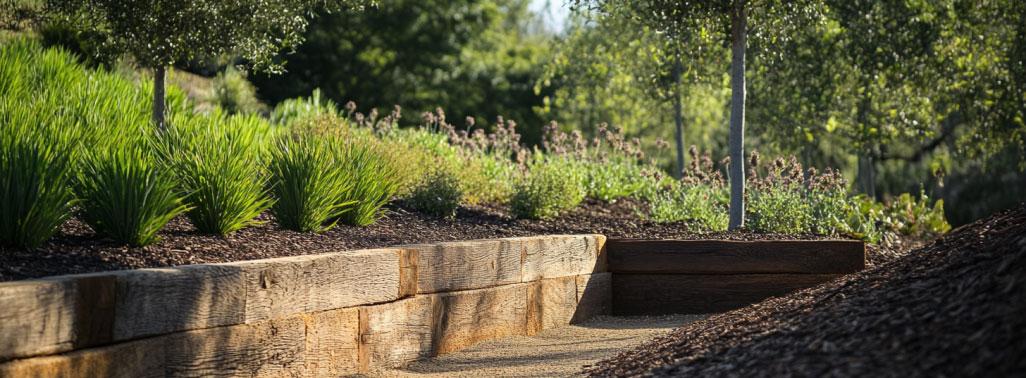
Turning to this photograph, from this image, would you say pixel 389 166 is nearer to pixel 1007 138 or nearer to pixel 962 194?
pixel 1007 138

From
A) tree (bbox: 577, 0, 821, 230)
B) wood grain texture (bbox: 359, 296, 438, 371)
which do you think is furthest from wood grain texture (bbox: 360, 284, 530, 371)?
tree (bbox: 577, 0, 821, 230)

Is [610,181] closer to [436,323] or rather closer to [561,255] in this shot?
[561,255]

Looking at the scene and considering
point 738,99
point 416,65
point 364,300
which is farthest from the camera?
point 416,65

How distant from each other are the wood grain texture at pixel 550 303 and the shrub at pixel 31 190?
9.33 ft

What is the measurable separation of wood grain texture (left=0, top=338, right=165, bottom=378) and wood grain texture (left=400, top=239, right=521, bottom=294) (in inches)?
65.5

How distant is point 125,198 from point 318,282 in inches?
39.4

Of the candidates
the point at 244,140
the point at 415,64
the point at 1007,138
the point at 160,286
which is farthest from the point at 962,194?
the point at 160,286

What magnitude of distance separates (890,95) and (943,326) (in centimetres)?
981

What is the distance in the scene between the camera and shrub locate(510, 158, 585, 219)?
8594 millimetres

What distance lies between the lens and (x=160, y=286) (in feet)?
13.3

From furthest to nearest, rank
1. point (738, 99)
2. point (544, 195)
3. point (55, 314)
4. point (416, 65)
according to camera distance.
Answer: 1. point (416, 65)
2. point (544, 195)
3. point (738, 99)
4. point (55, 314)

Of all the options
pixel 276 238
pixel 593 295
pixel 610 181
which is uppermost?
pixel 610 181

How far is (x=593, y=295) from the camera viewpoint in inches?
282

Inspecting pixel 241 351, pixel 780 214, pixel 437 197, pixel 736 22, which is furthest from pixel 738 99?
pixel 241 351
